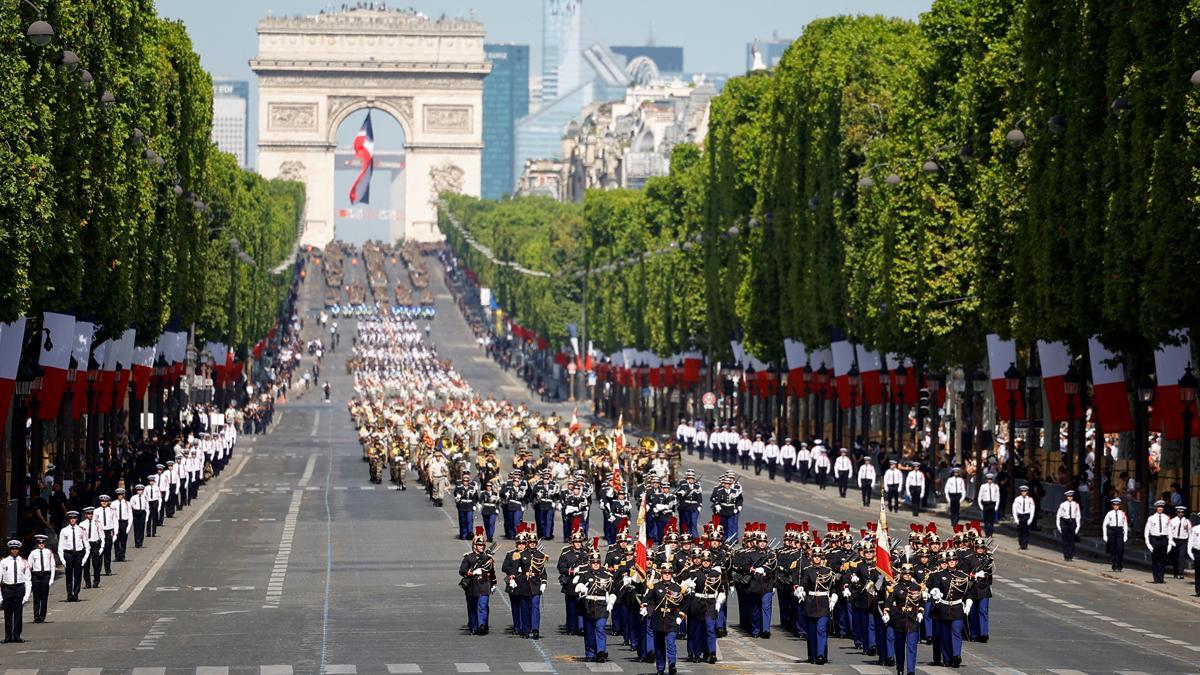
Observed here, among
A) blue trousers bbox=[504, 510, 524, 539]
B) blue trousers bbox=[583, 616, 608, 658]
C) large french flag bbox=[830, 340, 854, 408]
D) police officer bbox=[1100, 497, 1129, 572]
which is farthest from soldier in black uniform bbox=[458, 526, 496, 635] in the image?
large french flag bbox=[830, 340, 854, 408]

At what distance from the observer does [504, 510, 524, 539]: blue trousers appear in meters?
60.5

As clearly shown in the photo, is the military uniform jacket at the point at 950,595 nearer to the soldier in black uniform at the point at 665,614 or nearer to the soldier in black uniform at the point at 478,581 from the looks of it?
the soldier in black uniform at the point at 665,614

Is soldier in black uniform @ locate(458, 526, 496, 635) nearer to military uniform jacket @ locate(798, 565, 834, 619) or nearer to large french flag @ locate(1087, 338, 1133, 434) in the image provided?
military uniform jacket @ locate(798, 565, 834, 619)

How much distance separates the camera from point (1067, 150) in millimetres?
60062

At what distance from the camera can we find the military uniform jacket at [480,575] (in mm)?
39844

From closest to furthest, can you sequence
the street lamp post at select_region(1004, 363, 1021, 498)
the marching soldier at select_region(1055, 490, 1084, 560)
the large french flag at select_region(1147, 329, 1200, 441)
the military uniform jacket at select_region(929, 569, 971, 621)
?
the military uniform jacket at select_region(929, 569, 971, 621), the marching soldier at select_region(1055, 490, 1084, 560), the large french flag at select_region(1147, 329, 1200, 441), the street lamp post at select_region(1004, 363, 1021, 498)

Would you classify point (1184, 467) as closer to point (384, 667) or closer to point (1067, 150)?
point (1067, 150)

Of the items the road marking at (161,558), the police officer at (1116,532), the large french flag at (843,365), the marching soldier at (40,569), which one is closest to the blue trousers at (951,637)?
the marching soldier at (40,569)

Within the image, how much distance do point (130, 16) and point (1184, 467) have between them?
1146 inches

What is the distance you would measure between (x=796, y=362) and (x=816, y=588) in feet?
208

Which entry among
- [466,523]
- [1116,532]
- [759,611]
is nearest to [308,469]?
[466,523]

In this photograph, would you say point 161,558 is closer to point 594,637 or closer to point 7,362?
point 7,362

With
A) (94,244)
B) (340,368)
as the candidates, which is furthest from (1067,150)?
(340,368)

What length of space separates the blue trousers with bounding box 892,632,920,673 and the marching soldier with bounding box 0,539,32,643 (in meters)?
13.6
